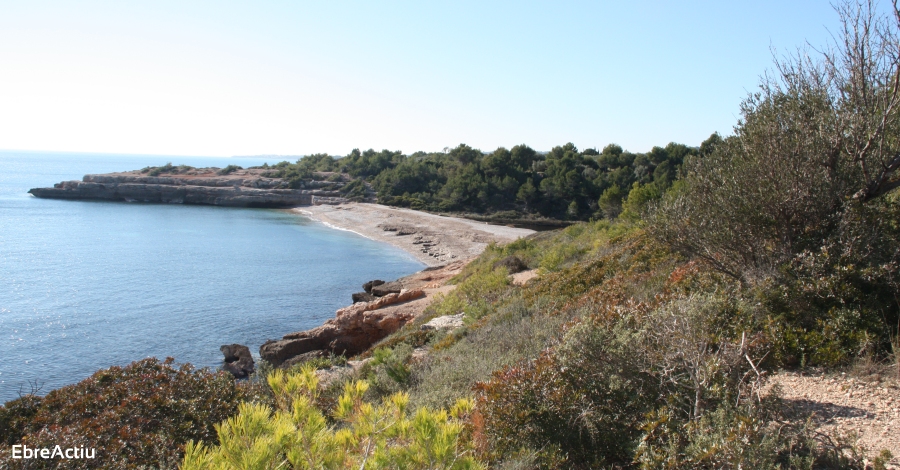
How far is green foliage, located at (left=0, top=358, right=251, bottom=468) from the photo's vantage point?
4941 millimetres

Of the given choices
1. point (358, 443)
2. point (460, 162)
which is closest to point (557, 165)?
point (460, 162)

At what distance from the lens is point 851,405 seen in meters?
5.21

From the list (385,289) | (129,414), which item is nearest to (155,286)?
(385,289)

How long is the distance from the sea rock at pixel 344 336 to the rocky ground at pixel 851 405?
13.2 metres

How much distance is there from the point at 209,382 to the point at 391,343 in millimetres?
7102

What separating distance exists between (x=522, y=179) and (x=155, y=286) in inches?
2036

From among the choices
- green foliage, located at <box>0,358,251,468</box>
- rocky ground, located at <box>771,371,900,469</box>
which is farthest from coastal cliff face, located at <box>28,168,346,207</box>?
rocky ground, located at <box>771,371,900,469</box>

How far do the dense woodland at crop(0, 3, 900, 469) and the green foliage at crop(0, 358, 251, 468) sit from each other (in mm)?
22

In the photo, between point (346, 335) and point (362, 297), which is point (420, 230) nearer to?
point (362, 297)

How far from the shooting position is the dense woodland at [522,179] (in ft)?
211

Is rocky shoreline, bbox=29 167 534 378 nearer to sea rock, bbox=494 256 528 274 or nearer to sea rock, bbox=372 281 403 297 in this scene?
sea rock, bbox=372 281 403 297

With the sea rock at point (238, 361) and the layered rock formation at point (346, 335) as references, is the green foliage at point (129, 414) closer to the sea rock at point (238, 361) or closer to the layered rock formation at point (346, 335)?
the layered rock formation at point (346, 335)

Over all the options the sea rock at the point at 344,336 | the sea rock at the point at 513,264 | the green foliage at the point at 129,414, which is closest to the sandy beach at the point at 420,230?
the sea rock at the point at 513,264

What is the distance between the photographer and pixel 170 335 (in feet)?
68.4
